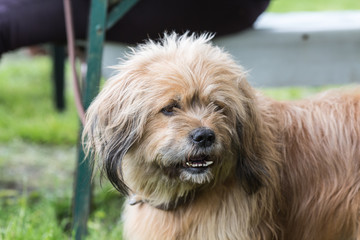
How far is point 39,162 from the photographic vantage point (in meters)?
4.66

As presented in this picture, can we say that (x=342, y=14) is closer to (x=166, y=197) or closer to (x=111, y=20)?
(x=111, y=20)

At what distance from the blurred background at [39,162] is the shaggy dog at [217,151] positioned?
498 mm

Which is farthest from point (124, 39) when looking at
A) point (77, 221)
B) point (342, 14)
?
point (342, 14)

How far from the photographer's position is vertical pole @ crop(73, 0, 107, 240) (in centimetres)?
289

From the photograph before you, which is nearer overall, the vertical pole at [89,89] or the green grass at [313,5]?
the vertical pole at [89,89]

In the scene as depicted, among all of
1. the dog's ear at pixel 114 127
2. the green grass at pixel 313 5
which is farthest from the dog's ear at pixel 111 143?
the green grass at pixel 313 5

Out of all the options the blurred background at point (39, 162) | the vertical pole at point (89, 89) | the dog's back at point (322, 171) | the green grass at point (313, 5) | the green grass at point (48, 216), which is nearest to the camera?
the dog's back at point (322, 171)

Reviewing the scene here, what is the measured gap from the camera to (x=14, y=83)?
6.53 metres

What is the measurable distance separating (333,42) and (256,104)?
1202mm

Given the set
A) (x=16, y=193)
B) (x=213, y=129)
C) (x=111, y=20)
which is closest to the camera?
(x=213, y=129)

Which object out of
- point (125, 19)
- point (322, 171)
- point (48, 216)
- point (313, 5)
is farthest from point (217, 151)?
point (313, 5)

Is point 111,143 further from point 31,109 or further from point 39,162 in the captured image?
point 31,109

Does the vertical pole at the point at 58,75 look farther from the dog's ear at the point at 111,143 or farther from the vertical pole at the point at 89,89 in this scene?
the dog's ear at the point at 111,143

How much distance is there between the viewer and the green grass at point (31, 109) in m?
5.09
